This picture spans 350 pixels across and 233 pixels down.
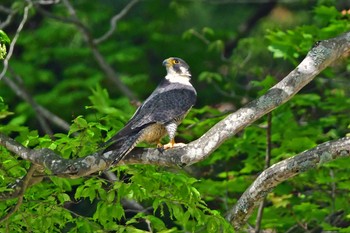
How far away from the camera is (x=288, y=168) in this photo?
720cm

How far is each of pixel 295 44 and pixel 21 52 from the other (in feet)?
24.2

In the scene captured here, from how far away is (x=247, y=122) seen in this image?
7027 millimetres

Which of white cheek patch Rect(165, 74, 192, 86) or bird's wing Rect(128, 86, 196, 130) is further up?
white cheek patch Rect(165, 74, 192, 86)

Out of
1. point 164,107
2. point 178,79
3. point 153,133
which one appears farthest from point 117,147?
point 178,79

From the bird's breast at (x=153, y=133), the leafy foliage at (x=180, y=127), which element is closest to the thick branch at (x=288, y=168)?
the leafy foliage at (x=180, y=127)

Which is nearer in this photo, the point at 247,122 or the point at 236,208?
the point at 247,122

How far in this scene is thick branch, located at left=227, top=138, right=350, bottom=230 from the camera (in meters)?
7.06

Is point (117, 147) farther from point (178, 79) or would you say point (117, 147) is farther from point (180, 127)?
point (180, 127)

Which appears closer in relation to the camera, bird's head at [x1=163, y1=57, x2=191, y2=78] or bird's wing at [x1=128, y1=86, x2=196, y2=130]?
bird's wing at [x1=128, y1=86, x2=196, y2=130]

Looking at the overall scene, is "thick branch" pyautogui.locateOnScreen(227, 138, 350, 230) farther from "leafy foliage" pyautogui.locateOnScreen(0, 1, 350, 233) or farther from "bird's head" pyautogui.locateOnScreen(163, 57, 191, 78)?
"bird's head" pyautogui.locateOnScreen(163, 57, 191, 78)

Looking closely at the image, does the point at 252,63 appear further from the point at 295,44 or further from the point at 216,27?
the point at 295,44

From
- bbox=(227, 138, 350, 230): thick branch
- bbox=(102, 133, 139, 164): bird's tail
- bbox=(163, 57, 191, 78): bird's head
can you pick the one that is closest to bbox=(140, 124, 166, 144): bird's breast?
bbox=(102, 133, 139, 164): bird's tail

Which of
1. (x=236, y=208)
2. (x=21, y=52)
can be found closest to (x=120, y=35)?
(x=21, y=52)

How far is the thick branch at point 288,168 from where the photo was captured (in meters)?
7.06
